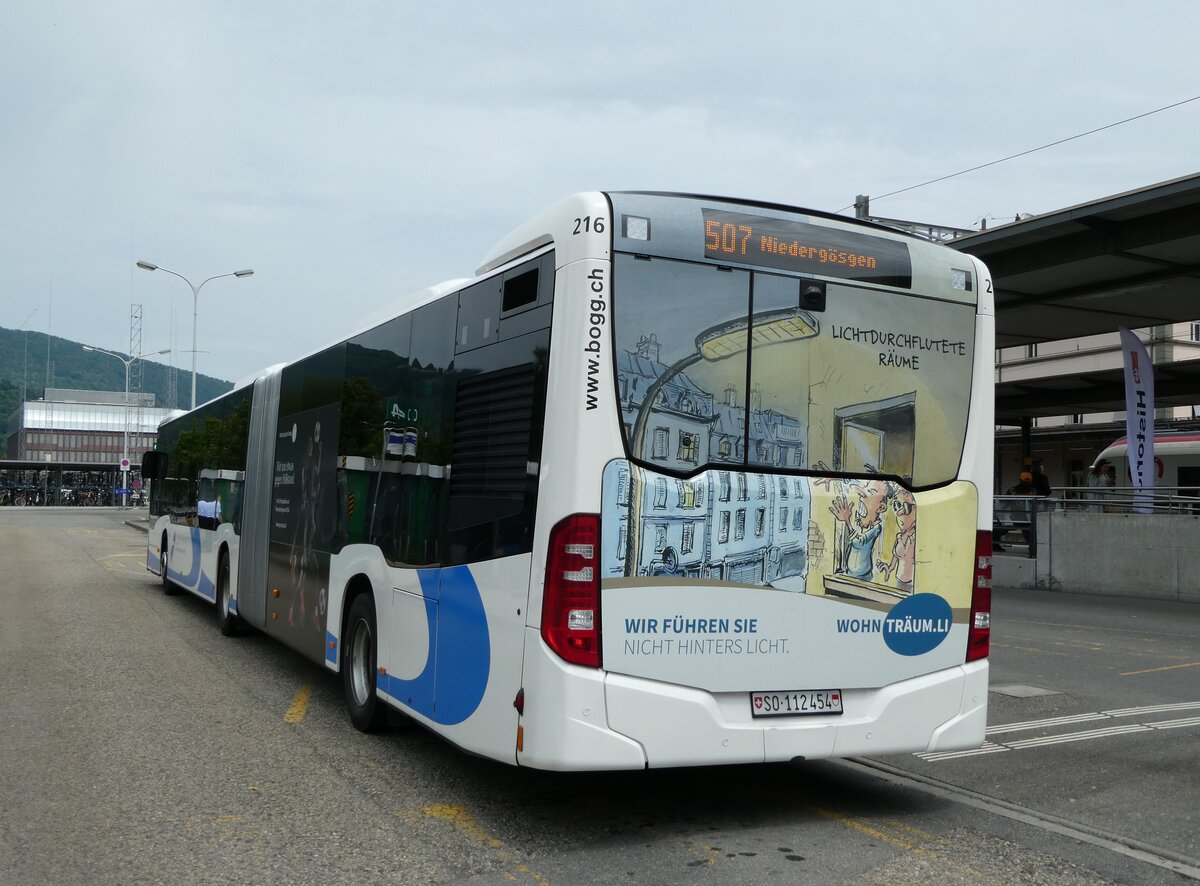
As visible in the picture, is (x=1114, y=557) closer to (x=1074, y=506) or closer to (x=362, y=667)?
(x=1074, y=506)

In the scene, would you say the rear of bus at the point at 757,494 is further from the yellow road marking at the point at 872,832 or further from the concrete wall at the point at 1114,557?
the concrete wall at the point at 1114,557

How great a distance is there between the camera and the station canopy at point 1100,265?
1861 cm

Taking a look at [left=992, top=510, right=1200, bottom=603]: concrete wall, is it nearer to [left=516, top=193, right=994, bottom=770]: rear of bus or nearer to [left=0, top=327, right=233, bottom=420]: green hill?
[left=516, top=193, right=994, bottom=770]: rear of bus

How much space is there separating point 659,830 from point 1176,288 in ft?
70.0

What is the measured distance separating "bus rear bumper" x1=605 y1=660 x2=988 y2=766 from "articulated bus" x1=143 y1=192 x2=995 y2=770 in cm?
1

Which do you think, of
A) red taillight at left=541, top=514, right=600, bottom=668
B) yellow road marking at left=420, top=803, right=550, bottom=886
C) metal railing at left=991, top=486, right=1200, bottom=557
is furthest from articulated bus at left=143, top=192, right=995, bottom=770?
metal railing at left=991, top=486, right=1200, bottom=557

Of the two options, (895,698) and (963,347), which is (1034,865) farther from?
(963,347)

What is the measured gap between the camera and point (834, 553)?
19.5 ft

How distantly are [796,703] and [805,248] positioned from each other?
7.56 ft

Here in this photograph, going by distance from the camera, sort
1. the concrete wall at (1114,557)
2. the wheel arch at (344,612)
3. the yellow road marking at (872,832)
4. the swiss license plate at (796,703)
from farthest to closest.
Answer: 1. the concrete wall at (1114,557)
2. the wheel arch at (344,612)
3. the swiss license plate at (796,703)
4. the yellow road marking at (872,832)

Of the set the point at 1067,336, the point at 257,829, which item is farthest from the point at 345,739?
the point at 1067,336

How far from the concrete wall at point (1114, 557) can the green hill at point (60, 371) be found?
132520mm

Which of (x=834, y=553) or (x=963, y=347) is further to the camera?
(x=963, y=347)

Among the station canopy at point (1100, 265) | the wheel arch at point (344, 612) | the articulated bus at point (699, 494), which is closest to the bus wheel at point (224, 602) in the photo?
the wheel arch at point (344, 612)
